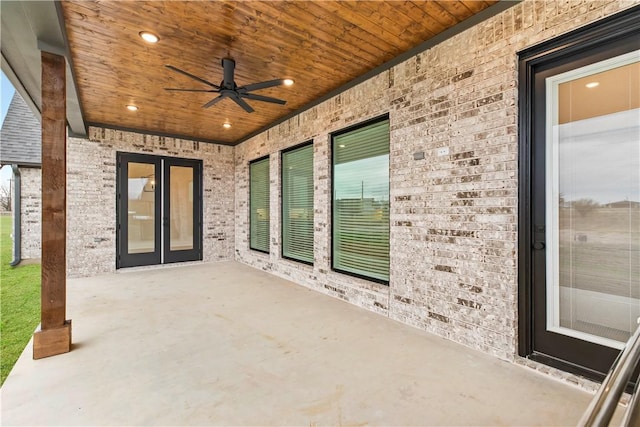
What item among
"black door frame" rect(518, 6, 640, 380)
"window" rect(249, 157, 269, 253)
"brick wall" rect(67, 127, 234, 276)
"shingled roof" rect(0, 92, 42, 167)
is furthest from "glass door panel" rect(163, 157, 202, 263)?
"black door frame" rect(518, 6, 640, 380)

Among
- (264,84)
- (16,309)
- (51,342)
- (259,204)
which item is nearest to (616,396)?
(264,84)

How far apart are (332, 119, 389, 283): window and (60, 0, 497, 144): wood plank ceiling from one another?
34.8 inches

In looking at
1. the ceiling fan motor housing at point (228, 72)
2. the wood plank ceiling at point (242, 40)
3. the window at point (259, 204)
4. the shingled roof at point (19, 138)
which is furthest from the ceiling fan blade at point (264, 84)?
the shingled roof at point (19, 138)

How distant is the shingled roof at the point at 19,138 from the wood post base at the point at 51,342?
279 inches

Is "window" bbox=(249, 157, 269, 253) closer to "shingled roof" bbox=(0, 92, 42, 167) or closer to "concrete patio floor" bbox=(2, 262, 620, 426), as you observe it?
"concrete patio floor" bbox=(2, 262, 620, 426)

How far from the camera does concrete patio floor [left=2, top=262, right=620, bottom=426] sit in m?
2.06

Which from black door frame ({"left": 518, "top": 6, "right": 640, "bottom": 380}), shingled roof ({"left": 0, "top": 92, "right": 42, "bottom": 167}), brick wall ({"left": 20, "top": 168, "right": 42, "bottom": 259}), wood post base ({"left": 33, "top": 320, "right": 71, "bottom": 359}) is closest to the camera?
black door frame ({"left": 518, "top": 6, "right": 640, "bottom": 380})

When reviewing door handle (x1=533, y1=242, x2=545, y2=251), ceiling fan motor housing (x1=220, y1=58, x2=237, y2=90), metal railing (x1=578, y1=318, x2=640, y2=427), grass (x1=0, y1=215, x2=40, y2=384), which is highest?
ceiling fan motor housing (x1=220, y1=58, x2=237, y2=90)

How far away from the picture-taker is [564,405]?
2162 millimetres

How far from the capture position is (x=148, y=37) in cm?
328

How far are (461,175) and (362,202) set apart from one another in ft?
5.34

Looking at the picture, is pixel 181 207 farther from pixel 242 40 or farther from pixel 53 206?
pixel 242 40

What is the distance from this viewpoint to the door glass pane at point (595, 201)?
227 centimetres

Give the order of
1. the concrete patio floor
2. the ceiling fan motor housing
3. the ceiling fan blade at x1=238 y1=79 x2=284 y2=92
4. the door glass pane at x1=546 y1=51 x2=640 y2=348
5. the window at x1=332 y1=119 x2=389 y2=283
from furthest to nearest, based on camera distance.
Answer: the window at x1=332 y1=119 x2=389 y2=283 < the ceiling fan motor housing < the ceiling fan blade at x1=238 y1=79 x2=284 y2=92 < the door glass pane at x1=546 y1=51 x2=640 y2=348 < the concrete patio floor
